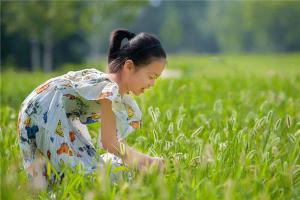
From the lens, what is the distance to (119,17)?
117 feet

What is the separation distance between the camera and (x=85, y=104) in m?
3.03

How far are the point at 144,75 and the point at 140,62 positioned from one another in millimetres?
70

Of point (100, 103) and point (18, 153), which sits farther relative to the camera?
point (18, 153)

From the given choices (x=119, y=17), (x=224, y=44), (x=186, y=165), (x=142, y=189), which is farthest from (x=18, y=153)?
(x=224, y=44)

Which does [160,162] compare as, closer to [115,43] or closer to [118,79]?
[118,79]

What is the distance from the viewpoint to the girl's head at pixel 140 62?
2.93 metres

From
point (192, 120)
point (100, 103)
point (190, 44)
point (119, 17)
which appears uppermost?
point (100, 103)

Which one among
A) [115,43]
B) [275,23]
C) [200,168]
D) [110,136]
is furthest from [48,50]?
[275,23]

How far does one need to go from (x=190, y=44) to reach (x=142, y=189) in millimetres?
86292

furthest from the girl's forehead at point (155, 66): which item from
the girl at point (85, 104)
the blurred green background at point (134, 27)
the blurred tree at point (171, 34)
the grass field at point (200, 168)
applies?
the blurred tree at point (171, 34)

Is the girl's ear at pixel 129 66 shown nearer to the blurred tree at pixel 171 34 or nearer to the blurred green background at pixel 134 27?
the blurred green background at pixel 134 27

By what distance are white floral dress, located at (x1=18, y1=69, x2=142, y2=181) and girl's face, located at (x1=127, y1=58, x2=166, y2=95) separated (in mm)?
107

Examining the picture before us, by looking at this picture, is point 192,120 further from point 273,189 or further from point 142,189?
point 142,189

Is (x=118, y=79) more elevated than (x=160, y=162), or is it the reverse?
(x=118, y=79)
